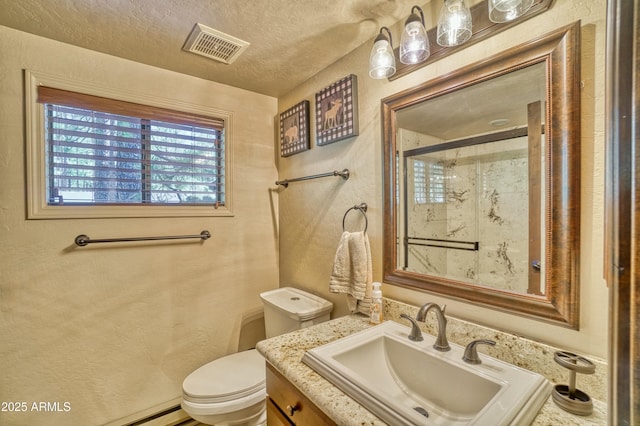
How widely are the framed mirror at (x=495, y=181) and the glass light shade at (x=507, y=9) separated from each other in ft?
0.31

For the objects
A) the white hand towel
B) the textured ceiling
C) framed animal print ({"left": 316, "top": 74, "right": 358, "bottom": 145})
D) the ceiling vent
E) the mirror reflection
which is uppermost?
the textured ceiling

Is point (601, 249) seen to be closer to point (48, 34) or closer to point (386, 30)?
point (386, 30)

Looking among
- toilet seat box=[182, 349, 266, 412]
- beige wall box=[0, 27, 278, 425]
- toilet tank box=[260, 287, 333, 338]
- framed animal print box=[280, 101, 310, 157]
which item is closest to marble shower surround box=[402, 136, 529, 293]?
toilet tank box=[260, 287, 333, 338]

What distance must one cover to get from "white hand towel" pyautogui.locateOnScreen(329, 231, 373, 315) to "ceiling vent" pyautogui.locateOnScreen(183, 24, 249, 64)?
1108 millimetres

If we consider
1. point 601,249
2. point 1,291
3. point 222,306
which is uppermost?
point 601,249

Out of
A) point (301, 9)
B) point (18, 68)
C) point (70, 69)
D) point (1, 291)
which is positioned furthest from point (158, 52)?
point (1, 291)

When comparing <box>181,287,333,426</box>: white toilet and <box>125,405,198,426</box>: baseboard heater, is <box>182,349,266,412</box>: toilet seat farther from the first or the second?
<box>125,405,198,426</box>: baseboard heater

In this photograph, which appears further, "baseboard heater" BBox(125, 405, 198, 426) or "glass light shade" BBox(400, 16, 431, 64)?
"baseboard heater" BBox(125, 405, 198, 426)

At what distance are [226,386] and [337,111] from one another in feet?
4.97

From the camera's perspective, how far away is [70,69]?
1.40m

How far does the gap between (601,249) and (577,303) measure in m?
0.16

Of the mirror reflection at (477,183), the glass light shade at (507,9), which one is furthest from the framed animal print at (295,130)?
the glass light shade at (507,9)

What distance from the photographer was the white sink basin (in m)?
0.66

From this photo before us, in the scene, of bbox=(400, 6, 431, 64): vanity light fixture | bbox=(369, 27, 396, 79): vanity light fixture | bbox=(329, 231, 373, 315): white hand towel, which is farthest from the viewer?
bbox=(329, 231, 373, 315): white hand towel
